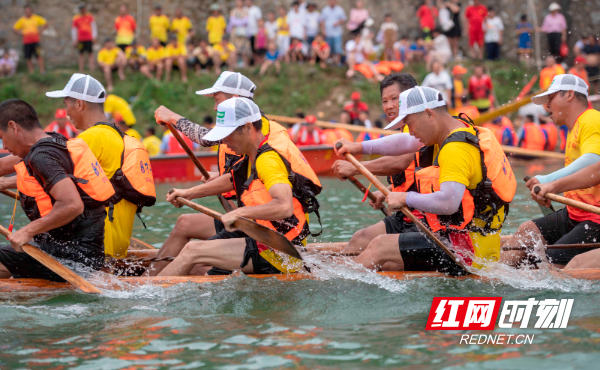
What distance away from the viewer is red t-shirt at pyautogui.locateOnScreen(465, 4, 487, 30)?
19609 millimetres

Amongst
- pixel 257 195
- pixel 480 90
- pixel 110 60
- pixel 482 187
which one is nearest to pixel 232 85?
pixel 257 195

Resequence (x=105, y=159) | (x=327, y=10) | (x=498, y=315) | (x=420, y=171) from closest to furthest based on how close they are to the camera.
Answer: (x=498, y=315) → (x=420, y=171) → (x=105, y=159) → (x=327, y=10)

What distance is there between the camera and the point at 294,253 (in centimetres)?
481

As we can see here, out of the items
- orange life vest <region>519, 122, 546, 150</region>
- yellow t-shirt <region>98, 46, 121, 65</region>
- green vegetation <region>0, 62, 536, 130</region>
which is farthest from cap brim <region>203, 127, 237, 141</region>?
yellow t-shirt <region>98, 46, 121, 65</region>

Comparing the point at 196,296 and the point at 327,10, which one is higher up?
the point at 327,10

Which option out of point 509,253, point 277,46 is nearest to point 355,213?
point 509,253

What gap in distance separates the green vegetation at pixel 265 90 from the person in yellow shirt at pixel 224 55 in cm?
37

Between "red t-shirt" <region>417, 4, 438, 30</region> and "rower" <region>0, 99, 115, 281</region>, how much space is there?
1630 cm

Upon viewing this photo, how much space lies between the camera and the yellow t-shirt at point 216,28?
19656 mm

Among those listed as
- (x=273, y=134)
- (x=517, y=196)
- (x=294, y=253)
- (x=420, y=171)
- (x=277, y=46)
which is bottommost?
(x=517, y=196)

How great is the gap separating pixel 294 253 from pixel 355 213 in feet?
16.1

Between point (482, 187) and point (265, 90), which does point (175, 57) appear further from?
point (482, 187)

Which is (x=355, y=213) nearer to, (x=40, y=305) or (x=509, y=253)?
(x=509, y=253)

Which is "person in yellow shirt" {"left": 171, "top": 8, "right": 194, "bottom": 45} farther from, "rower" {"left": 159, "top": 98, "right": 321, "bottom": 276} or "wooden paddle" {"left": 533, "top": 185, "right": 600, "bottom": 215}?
"wooden paddle" {"left": 533, "top": 185, "right": 600, "bottom": 215}
